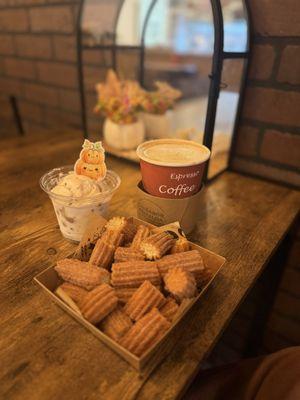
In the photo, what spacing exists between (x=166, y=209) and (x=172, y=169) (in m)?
0.10

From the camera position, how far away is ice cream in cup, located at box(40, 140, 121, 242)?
0.67m

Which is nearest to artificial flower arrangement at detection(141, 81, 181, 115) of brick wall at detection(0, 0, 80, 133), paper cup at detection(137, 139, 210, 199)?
paper cup at detection(137, 139, 210, 199)

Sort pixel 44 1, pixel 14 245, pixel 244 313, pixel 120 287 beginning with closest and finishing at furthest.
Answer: pixel 120 287 → pixel 14 245 → pixel 244 313 → pixel 44 1

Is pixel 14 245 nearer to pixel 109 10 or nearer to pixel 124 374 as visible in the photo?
pixel 124 374

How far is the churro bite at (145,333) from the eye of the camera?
448 mm

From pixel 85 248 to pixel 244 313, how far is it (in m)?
0.92

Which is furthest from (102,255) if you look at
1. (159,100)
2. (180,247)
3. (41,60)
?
(41,60)

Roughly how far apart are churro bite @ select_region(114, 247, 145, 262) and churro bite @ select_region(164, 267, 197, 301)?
0.24ft

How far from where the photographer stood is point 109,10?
4.61 ft

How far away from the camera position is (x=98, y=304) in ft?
1.59

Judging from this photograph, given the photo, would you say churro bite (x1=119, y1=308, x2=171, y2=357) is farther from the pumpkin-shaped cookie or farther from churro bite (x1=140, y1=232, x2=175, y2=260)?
the pumpkin-shaped cookie

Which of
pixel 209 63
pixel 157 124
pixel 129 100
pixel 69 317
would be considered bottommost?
pixel 69 317

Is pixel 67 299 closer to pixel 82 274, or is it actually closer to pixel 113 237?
pixel 82 274

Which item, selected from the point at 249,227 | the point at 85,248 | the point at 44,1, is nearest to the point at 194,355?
the point at 85,248
